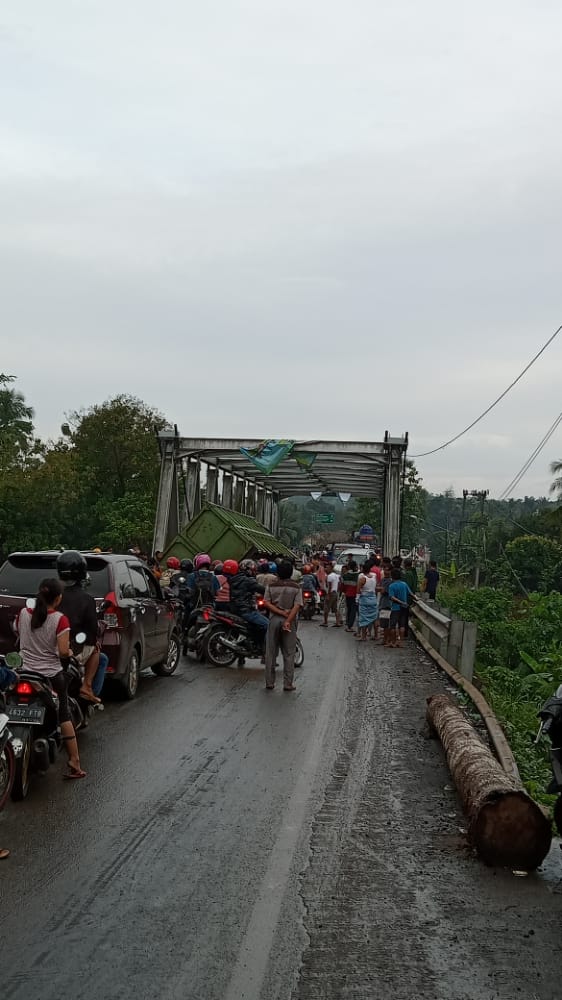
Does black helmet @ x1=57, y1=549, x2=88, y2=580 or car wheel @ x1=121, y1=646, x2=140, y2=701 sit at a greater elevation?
black helmet @ x1=57, y1=549, x2=88, y2=580

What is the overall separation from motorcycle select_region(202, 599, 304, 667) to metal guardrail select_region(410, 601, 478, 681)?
7.52ft

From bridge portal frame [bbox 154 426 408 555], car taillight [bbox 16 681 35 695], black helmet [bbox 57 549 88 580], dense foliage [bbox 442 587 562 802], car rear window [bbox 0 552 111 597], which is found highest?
bridge portal frame [bbox 154 426 408 555]

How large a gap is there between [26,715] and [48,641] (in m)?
0.60

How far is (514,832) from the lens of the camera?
6051mm

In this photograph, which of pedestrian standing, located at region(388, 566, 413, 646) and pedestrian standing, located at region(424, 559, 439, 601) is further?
pedestrian standing, located at region(424, 559, 439, 601)

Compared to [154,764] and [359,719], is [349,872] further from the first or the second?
[359,719]

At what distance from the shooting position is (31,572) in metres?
11.2

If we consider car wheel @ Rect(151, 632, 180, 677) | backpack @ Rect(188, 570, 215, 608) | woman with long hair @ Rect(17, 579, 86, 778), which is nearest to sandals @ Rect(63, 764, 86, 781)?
woman with long hair @ Rect(17, 579, 86, 778)

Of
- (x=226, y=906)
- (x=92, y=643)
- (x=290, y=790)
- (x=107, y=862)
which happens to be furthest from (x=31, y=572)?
(x=226, y=906)

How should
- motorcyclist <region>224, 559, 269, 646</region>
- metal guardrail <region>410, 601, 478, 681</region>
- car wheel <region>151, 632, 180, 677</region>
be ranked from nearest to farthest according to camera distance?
metal guardrail <region>410, 601, 478, 681</region> < car wheel <region>151, 632, 180, 677</region> < motorcyclist <region>224, 559, 269, 646</region>

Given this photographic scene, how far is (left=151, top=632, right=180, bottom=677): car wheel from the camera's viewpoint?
14.2 meters

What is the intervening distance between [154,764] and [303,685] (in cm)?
548

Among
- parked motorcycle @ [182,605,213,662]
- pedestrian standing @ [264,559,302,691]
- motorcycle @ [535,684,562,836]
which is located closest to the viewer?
motorcycle @ [535,684,562,836]

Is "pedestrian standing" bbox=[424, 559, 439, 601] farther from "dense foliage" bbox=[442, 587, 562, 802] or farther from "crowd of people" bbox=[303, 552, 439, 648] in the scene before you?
"crowd of people" bbox=[303, 552, 439, 648]
